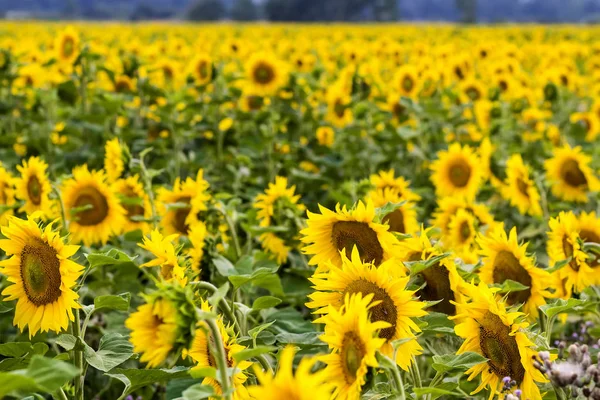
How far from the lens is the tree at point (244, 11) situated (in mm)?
63844

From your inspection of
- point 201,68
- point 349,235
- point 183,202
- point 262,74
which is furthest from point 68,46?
point 349,235

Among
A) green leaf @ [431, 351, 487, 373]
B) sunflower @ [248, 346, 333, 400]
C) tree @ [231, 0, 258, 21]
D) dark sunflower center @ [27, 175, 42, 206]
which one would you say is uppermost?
tree @ [231, 0, 258, 21]

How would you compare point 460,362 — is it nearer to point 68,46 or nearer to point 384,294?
point 384,294

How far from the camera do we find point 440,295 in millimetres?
2055

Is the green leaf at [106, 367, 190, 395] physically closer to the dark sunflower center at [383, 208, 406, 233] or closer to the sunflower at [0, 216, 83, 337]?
the sunflower at [0, 216, 83, 337]

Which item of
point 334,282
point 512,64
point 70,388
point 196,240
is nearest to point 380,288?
point 334,282

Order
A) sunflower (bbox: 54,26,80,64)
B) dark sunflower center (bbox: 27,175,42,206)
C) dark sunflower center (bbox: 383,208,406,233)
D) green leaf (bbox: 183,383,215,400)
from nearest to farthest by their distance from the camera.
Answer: green leaf (bbox: 183,383,215,400) < dark sunflower center (bbox: 383,208,406,233) < dark sunflower center (bbox: 27,175,42,206) < sunflower (bbox: 54,26,80,64)

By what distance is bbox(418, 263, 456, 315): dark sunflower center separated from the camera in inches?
80.3

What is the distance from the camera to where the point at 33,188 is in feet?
9.66

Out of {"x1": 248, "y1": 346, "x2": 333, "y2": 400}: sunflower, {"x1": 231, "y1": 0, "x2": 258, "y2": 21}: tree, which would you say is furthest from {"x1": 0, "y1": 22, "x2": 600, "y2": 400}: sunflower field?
{"x1": 231, "y1": 0, "x2": 258, "y2": 21}: tree

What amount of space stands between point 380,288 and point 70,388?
807mm

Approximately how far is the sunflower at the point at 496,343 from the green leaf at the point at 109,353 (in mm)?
904

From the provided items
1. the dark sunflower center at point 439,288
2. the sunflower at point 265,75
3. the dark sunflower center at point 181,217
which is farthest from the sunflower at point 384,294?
the sunflower at point 265,75

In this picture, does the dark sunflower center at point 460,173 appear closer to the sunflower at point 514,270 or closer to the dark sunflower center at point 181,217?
the dark sunflower center at point 181,217
